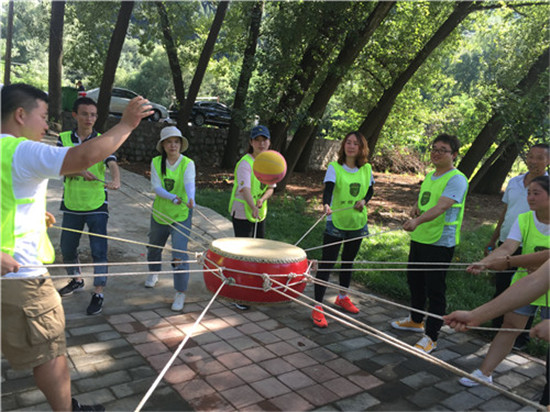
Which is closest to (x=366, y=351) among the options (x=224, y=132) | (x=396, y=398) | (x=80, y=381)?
(x=396, y=398)

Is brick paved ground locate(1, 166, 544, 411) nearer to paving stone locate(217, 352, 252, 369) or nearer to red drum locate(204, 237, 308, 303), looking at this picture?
paving stone locate(217, 352, 252, 369)

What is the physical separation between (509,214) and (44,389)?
431 cm

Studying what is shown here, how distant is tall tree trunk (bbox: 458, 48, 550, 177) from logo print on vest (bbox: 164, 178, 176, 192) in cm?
820

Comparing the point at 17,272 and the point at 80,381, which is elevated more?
the point at 17,272

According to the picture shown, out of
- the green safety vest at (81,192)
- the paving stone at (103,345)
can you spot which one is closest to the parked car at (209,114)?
the green safety vest at (81,192)

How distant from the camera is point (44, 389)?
95.4 inches

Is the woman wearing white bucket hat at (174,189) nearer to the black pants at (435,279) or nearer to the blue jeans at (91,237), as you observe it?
the blue jeans at (91,237)

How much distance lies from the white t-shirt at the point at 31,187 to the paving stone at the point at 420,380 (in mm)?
2780

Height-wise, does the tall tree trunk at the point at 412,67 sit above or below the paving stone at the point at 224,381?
above

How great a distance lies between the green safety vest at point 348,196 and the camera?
4652 millimetres

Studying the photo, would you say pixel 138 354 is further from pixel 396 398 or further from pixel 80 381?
pixel 396 398

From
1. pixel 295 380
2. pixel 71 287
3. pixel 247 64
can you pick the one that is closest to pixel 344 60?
pixel 247 64

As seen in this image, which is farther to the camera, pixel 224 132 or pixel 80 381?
pixel 224 132

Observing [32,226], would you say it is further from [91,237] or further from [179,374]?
[91,237]
